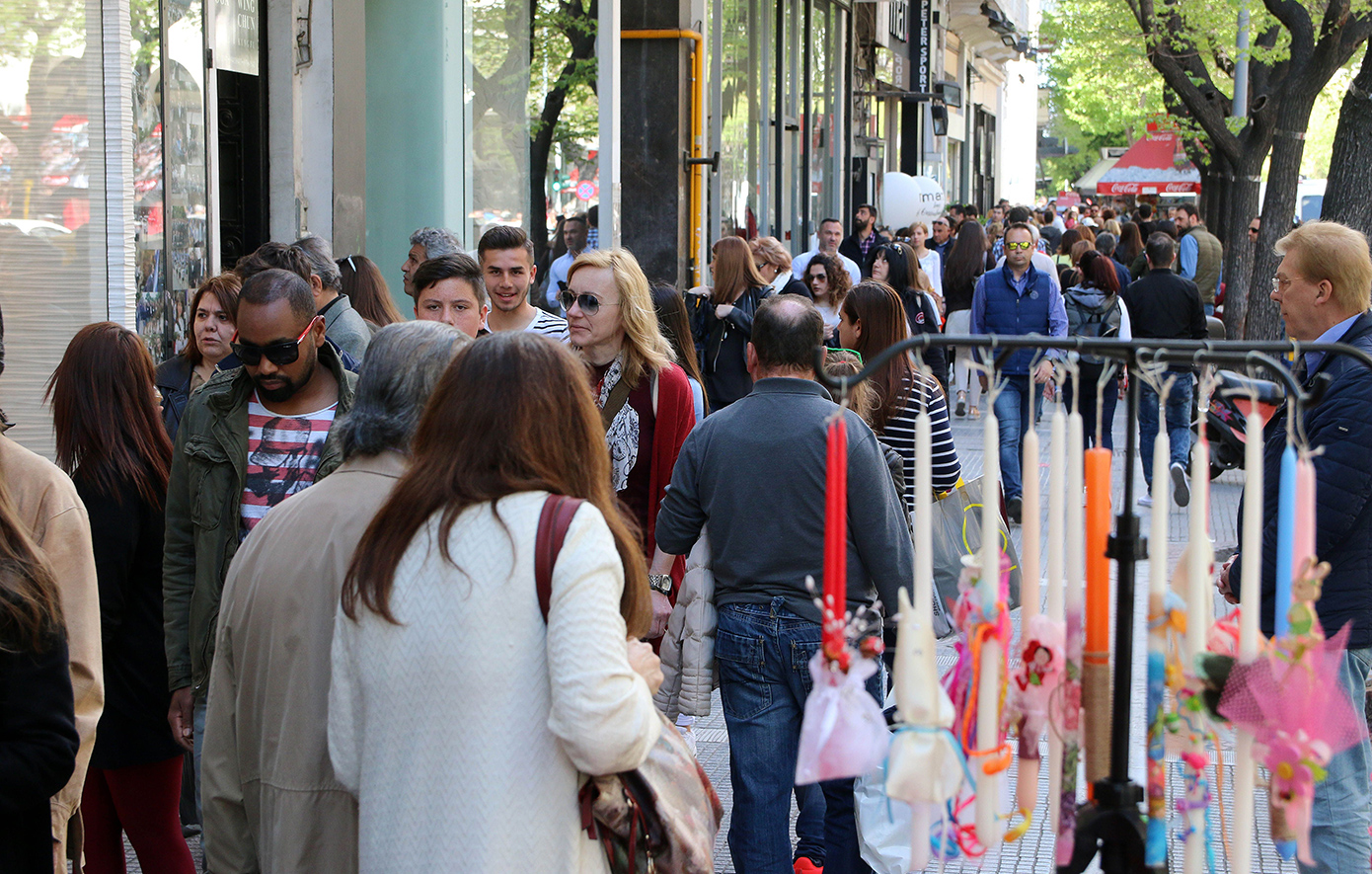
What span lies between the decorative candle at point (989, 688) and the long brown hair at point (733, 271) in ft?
20.2

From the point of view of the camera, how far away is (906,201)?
23094 mm

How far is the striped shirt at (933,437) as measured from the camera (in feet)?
15.3

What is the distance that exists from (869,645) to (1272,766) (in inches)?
25.0

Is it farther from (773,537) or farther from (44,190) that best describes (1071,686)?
(44,190)

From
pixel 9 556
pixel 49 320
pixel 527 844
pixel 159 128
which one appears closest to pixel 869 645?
pixel 527 844

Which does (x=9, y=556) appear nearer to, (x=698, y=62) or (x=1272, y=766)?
(x=1272, y=766)

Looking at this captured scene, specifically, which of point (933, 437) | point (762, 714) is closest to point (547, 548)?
point (762, 714)

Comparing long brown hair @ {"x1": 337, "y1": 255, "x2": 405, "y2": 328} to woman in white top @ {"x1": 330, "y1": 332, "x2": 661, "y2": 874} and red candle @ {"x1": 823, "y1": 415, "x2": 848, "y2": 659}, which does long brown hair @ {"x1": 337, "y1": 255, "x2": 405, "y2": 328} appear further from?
red candle @ {"x1": 823, "y1": 415, "x2": 848, "y2": 659}

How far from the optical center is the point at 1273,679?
80.0 inches

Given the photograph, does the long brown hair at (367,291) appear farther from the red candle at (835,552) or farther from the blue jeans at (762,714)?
the red candle at (835,552)

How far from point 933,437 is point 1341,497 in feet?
5.20

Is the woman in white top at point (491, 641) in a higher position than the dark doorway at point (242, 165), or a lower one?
lower

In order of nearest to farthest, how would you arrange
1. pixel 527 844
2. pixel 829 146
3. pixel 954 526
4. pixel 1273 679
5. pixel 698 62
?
pixel 1273 679 < pixel 527 844 < pixel 954 526 < pixel 698 62 < pixel 829 146

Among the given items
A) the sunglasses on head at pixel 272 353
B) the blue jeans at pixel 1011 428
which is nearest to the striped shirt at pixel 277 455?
the sunglasses on head at pixel 272 353
